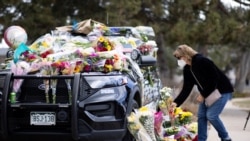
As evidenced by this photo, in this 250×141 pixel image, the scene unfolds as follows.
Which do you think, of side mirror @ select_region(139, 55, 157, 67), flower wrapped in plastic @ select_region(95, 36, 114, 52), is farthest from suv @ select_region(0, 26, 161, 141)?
side mirror @ select_region(139, 55, 157, 67)

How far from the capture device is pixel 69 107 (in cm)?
619

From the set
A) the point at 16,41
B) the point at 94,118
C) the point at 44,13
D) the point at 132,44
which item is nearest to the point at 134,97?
the point at 94,118

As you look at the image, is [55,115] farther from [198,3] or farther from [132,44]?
[198,3]

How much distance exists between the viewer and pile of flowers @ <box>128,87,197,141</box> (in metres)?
6.49

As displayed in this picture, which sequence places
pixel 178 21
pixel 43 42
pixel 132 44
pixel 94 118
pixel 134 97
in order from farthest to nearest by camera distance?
pixel 178 21 → pixel 132 44 → pixel 43 42 → pixel 134 97 → pixel 94 118

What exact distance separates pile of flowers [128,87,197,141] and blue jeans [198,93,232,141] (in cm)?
12

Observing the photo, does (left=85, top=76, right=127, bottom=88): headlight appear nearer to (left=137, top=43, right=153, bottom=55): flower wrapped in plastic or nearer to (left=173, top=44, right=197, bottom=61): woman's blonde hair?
(left=173, top=44, right=197, bottom=61): woman's blonde hair

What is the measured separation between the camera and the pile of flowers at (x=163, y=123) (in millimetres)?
6492

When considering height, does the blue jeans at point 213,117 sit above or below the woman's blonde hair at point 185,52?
below

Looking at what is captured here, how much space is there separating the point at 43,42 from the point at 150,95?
1.88 metres

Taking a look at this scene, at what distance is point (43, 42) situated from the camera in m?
7.55

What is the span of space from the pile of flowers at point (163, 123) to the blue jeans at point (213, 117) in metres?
0.12

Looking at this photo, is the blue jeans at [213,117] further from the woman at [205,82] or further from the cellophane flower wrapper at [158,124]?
the cellophane flower wrapper at [158,124]

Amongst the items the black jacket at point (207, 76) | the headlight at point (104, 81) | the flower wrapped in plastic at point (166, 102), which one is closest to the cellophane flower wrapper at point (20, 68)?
the headlight at point (104, 81)
